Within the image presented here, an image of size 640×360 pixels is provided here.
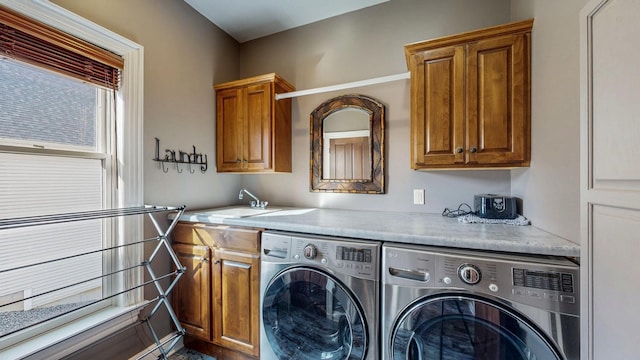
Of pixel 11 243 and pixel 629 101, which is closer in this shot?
pixel 629 101

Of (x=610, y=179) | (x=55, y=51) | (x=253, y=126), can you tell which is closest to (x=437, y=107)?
(x=610, y=179)

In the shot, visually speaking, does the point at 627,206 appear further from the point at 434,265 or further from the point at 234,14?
the point at 234,14

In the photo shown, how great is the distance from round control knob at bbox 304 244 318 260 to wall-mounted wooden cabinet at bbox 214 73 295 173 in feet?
3.12

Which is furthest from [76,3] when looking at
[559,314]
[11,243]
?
[559,314]

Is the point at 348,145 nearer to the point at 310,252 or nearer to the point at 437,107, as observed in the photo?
the point at 437,107

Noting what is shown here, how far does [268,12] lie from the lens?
2.15 metres

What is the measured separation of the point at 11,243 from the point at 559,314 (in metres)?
2.47

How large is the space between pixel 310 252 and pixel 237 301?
666mm

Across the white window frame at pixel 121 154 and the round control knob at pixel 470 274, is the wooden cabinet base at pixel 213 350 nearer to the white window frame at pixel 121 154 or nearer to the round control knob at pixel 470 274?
the white window frame at pixel 121 154

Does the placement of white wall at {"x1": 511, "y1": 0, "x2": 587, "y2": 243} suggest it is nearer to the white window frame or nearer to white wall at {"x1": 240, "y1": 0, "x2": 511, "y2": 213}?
white wall at {"x1": 240, "y1": 0, "x2": 511, "y2": 213}

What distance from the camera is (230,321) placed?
161 cm

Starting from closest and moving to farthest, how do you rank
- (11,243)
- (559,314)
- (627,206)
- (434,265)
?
(627,206) → (559,314) → (434,265) → (11,243)

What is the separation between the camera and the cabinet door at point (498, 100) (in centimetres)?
138

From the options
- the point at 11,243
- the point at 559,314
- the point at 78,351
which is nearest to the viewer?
the point at 559,314
